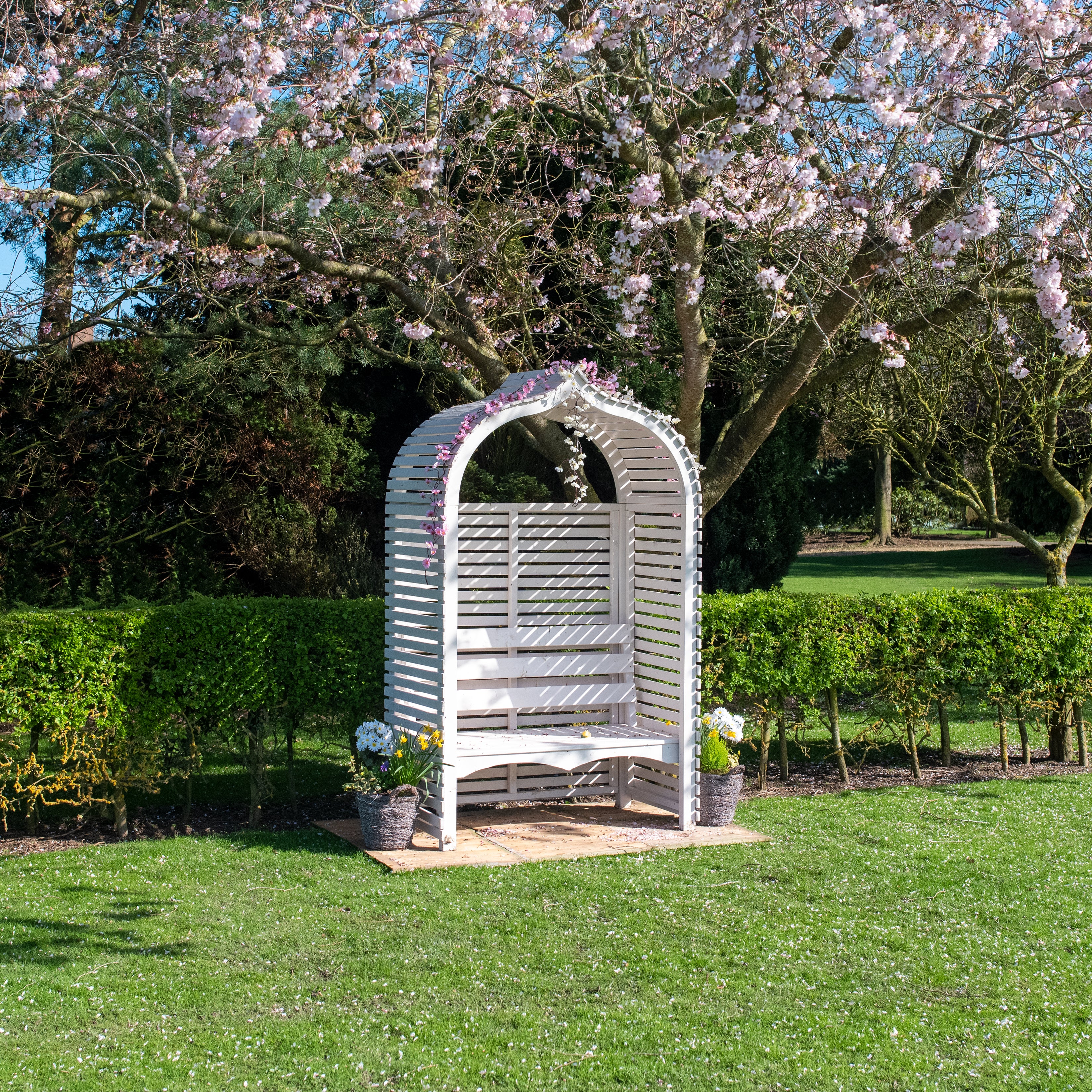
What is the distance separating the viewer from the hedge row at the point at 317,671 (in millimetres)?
5871

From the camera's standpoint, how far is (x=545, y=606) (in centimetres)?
673

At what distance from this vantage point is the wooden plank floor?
571cm

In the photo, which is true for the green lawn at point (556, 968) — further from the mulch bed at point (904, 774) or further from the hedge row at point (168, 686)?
the mulch bed at point (904, 774)

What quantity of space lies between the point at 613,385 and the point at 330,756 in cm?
375

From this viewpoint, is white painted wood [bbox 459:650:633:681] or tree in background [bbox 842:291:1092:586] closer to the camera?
white painted wood [bbox 459:650:633:681]

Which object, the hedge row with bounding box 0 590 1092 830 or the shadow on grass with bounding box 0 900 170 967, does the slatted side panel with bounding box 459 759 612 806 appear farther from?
the shadow on grass with bounding box 0 900 170 967

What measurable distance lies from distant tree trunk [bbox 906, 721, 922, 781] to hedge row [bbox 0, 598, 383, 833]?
348 cm

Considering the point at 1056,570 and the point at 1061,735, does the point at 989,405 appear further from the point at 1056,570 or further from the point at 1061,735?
the point at 1061,735

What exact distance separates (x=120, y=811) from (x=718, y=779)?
3183 mm

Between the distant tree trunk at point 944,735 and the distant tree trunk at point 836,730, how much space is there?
721 millimetres

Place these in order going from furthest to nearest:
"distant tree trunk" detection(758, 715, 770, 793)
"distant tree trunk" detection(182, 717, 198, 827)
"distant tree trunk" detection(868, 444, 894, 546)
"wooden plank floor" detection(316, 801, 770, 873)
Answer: "distant tree trunk" detection(868, 444, 894, 546)
"distant tree trunk" detection(758, 715, 770, 793)
"distant tree trunk" detection(182, 717, 198, 827)
"wooden plank floor" detection(316, 801, 770, 873)

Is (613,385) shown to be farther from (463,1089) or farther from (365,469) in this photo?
(365,469)

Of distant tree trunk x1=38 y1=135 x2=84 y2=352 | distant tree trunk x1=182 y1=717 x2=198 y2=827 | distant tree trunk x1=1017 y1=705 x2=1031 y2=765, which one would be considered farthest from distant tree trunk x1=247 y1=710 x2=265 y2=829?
distant tree trunk x1=1017 y1=705 x2=1031 y2=765

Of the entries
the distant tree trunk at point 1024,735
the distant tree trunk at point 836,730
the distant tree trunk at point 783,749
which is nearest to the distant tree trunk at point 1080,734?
the distant tree trunk at point 1024,735
